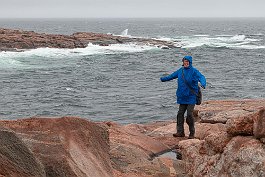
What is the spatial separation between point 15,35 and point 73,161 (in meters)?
51.9

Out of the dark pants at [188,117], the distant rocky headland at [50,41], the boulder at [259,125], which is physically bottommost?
the distant rocky headland at [50,41]

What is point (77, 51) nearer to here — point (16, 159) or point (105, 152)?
point (105, 152)

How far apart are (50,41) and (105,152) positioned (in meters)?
49.9

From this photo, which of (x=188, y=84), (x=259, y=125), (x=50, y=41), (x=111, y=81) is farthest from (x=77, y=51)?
(x=259, y=125)

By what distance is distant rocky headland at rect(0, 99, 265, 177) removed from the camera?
5430 mm

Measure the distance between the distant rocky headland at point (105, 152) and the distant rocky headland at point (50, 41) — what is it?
4465cm

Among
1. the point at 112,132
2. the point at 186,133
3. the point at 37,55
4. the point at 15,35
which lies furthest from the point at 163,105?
the point at 15,35

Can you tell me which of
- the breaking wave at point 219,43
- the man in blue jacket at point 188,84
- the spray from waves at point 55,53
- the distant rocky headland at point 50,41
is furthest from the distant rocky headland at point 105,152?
the breaking wave at point 219,43

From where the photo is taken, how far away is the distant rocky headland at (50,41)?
52731mm

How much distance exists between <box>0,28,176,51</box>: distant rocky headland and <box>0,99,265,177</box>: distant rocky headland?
44654 millimetres

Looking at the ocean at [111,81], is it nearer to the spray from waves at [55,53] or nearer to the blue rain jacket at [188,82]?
the spray from waves at [55,53]

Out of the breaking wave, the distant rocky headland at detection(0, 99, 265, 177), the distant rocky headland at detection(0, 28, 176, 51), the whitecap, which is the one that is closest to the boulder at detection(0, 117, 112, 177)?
the distant rocky headland at detection(0, 99, 265, 177)

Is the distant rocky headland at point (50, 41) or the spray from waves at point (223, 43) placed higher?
the distant rocky headland at point (50, 41)

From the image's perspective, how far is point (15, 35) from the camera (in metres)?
55.6
